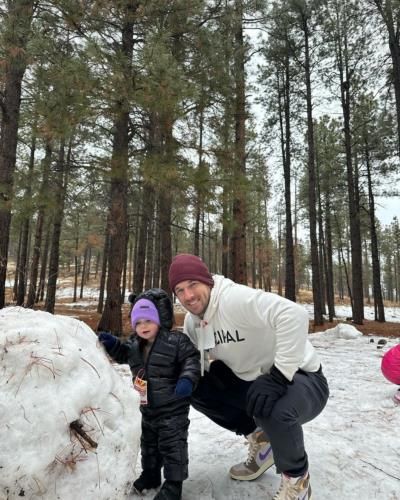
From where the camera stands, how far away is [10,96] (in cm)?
893

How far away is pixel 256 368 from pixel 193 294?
24.4 inches

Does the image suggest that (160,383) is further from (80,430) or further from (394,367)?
(394,367)

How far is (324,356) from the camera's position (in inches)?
286

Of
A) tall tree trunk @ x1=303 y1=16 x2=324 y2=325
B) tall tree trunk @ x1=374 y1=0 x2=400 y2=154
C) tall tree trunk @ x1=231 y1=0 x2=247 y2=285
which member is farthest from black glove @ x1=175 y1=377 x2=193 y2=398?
tall tree trunk @ x1=303 y1=16 x2=324 y2=325

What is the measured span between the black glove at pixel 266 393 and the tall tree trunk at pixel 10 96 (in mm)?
6005

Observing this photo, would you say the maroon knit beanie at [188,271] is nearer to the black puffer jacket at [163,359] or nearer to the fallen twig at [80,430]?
the black puffer jacket at [163,359]

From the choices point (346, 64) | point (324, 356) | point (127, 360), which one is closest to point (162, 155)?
point (324, 356)

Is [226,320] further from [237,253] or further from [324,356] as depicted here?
[237,253]

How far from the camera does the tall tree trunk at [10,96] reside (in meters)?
6.34

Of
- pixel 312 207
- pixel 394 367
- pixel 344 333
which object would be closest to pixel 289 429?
pixel 394 367

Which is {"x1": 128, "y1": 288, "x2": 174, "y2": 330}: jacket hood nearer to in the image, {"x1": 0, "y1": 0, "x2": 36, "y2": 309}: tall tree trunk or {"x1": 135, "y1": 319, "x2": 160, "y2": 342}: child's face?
{"x1": 135, "y1": 319, "x2": 160, "y2": 342}: child's face

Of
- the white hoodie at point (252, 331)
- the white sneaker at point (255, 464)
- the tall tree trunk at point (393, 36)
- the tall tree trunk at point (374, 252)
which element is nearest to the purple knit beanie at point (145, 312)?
the white hoodie at point (252, 331)

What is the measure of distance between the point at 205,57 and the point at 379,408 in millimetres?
7540

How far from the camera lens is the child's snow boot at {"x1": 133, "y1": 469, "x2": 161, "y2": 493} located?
2197 mm
